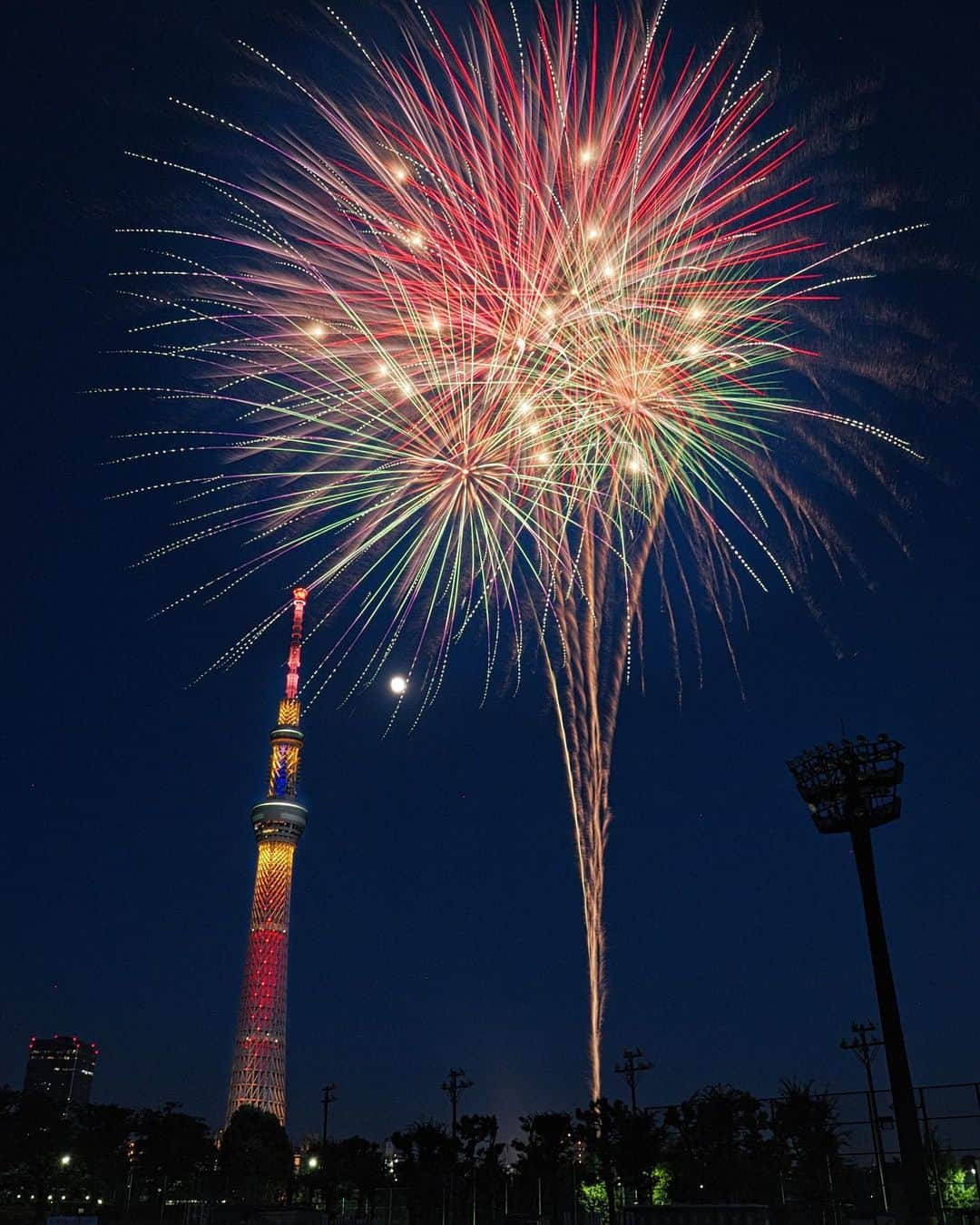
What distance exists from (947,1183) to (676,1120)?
1619 centimetres

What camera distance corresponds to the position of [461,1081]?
2405 inches

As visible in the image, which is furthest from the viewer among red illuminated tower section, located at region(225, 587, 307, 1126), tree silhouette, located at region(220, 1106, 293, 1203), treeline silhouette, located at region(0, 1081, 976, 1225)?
red illuminated tower section, located at region(225, 587, 307, 1126)

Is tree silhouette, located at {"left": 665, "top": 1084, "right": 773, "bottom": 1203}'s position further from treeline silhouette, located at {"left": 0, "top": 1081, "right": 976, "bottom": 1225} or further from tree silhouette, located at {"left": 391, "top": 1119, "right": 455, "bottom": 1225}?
tree silhouette, located at {"left": 391, "top": 1119, "right": 455, "bottom": 1225}

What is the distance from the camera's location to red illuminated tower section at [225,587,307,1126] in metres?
110

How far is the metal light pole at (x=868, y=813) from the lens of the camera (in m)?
36.5

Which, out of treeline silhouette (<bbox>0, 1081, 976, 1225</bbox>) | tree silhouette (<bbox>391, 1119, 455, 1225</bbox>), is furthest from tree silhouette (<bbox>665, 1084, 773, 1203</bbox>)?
tree silhouette (<bbox>391, 1119, 455, 1225</bbox>)

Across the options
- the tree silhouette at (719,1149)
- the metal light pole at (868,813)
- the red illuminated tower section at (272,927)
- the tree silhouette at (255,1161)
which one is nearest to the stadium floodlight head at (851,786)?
the metal light pole at (868,813)

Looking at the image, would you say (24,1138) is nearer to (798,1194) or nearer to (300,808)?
(798,1194)

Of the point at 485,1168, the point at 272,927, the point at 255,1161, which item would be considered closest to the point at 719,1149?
the point at 485,1168

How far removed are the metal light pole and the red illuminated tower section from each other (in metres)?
82.5

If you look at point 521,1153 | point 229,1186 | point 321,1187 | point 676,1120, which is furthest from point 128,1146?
point 676,1120

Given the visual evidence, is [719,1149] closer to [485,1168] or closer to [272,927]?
[485,1168]

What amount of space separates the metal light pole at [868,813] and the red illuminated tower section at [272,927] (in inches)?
3248

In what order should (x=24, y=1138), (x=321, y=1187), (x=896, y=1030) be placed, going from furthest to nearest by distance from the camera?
1. (x=321, y=1187)
2. (x=24, y=1138)
3. (x=896, y=1030)
